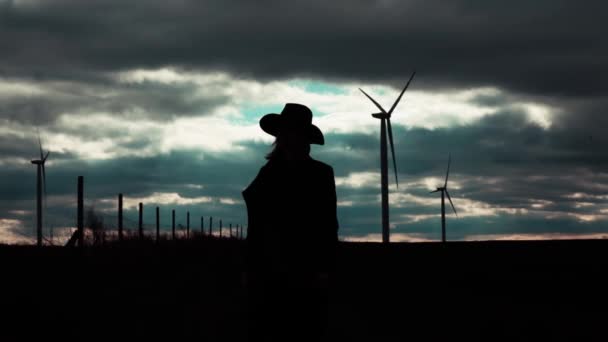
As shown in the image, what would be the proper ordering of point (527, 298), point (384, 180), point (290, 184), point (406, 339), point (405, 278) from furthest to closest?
1. point (384, 180)
2. point (405, 278)
3. point (527, 298)
4. point (406, 339)
5. point (290, 184)

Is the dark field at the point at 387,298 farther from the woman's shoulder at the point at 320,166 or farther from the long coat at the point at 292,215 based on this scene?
the woman's shoulder at the point at 320,166

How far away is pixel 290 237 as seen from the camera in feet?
19.2

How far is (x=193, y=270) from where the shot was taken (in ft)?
60.7

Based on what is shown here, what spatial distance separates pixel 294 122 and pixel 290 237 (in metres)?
0.75

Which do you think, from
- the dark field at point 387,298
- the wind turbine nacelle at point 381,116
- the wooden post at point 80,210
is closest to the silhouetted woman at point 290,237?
the dark field at point 387,298

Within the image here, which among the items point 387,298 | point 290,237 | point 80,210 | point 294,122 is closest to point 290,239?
point 290,237

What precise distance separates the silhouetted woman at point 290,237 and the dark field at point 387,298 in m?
1.34

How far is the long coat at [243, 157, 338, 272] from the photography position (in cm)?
584

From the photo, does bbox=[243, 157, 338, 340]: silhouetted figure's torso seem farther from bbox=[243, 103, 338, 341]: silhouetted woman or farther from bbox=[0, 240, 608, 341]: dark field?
bbox=[0, 240, 608, 341]: dark field

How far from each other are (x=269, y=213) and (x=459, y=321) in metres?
4.75

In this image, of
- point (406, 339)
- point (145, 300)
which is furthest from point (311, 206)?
point (145, 300)

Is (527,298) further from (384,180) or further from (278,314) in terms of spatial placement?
(384,180)

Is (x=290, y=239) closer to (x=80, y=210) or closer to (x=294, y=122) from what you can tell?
(x=294, y=122)

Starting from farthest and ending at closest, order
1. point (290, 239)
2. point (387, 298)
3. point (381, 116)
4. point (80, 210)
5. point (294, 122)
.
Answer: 1. point (381, 116)
2. point (80, 210)
3. point (387, 298)
4. point (294, 122)
5. point (290, 239)
